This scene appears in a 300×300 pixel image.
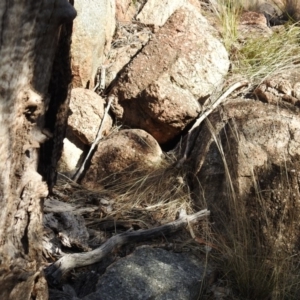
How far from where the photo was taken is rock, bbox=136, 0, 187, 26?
719 cm

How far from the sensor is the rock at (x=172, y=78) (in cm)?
569

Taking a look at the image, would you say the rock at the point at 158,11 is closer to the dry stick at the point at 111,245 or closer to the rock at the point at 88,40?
the rock at the point at 88,40

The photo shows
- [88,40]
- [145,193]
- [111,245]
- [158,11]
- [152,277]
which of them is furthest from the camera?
[158,11]

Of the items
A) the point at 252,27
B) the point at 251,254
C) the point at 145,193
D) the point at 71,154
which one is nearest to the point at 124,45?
the point at 71,154

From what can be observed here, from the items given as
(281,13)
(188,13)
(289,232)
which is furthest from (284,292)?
(281,13)

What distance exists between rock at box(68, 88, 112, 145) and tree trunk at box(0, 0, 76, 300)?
121 inches

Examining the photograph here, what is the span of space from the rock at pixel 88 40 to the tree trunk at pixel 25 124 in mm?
3436

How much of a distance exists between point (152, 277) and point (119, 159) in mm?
1765

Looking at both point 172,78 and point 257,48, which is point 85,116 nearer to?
point 172,78

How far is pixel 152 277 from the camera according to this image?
3805mm

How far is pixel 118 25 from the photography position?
6957 millimetres

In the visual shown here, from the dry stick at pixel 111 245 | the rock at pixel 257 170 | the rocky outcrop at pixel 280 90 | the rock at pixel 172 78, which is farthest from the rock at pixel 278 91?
the dry stick at pixel 111 245

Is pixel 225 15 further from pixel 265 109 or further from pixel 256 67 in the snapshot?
pixel 265 109

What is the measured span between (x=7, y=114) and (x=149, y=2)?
5.31 metres
